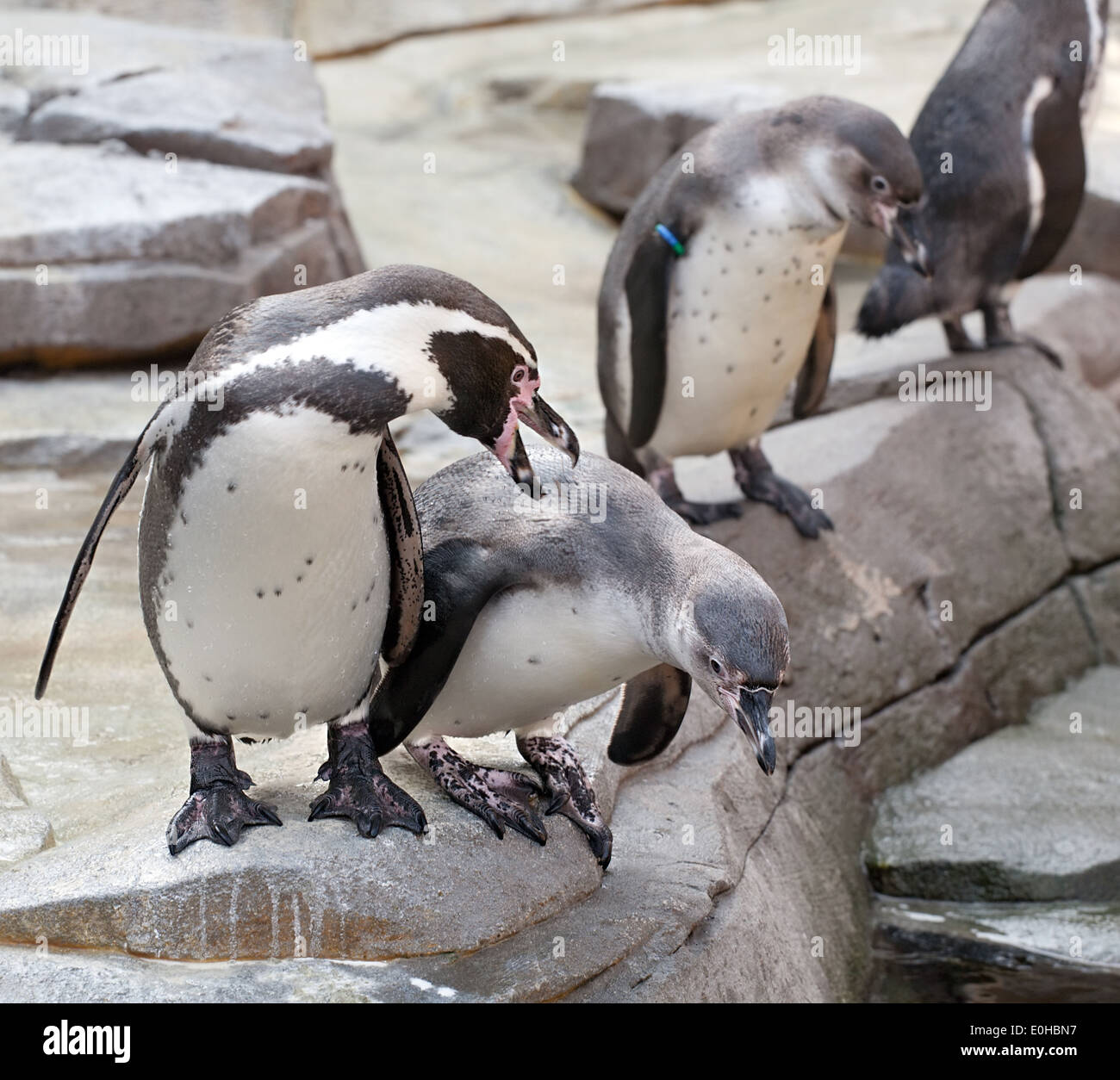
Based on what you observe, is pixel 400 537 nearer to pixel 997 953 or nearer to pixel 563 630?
pixel 563 630

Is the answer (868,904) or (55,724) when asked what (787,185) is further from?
(55,724)

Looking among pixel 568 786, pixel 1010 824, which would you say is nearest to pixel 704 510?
pixel 1010 824

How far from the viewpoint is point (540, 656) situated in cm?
280

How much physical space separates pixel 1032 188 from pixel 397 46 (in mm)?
8502

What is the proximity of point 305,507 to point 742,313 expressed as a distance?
76.7 inches

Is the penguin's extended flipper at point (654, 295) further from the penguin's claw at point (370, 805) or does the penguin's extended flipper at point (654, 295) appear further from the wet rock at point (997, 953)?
the penguin's claw at point (370, 805)

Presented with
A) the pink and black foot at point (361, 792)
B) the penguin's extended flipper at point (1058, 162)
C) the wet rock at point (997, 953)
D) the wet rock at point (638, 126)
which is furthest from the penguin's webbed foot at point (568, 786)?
the wet rock at point (638, 126)

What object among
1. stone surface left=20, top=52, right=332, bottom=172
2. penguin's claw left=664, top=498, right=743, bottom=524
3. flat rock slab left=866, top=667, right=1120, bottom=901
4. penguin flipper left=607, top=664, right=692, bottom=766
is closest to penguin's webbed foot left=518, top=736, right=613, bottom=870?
penguin flipper left=607, top=664, right=692, bottom=766

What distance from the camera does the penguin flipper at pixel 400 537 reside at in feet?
→ 8.95

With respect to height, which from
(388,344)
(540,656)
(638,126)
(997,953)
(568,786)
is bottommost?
(997,953)

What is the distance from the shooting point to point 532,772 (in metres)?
3.21

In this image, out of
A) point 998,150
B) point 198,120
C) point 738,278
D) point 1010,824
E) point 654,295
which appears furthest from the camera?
point 198,120

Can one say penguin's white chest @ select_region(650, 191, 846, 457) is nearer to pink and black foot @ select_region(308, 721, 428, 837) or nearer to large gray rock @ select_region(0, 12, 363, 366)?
pink and black foot @ select_region(308, 721, 428, 837)

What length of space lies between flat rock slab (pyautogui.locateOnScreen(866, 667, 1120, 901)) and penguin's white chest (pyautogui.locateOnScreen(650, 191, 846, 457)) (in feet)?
4.03
